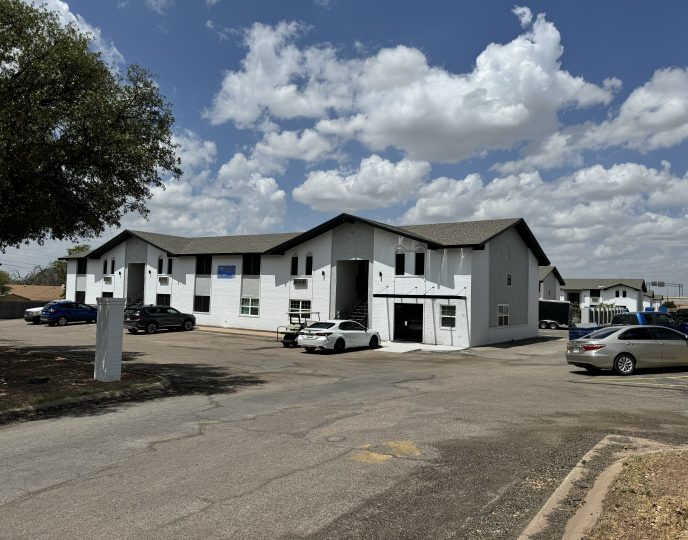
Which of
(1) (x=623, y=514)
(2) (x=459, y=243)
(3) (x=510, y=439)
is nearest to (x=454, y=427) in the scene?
(3) (x=510, y=439)

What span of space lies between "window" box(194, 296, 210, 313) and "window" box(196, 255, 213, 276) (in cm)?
176

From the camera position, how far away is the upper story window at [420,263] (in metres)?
31.3

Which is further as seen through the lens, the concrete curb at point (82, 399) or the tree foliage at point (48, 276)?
the tree foliage at point (48, 276)

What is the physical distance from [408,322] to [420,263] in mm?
3354

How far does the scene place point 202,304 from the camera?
4144 centimetres

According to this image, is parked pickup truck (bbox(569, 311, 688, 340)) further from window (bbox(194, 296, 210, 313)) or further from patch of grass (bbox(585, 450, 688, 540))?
window (bbox(194, 296, 210, 313))

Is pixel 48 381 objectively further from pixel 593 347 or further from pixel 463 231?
pixel 463 231

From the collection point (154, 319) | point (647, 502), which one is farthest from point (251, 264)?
point (647, 502)

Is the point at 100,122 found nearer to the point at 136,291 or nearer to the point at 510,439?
the point at 510,439

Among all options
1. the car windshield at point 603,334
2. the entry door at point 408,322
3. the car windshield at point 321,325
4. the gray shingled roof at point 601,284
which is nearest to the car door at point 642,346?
the car windshield at point 603,334

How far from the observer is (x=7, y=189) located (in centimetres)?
1262

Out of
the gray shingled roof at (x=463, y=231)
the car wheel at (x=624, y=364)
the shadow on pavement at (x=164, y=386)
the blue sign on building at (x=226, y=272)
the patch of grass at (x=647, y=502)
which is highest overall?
the gray shingled roof at (x=463, y=231)

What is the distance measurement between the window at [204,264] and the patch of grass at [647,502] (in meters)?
37.2

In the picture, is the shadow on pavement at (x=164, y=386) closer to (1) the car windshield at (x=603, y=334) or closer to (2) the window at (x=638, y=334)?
(1) the car windshield at (x=603, y=334)
